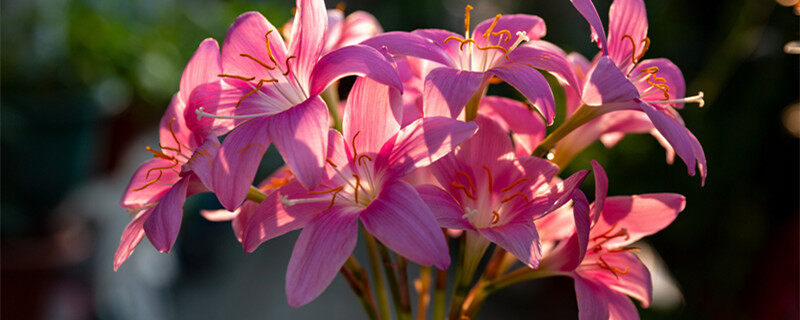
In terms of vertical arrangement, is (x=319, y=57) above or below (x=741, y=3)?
above

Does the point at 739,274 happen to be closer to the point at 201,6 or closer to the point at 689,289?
the point at 689,289

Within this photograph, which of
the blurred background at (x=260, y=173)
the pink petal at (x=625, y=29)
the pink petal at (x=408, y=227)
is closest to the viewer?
the pink petal at (x=408, y=227)

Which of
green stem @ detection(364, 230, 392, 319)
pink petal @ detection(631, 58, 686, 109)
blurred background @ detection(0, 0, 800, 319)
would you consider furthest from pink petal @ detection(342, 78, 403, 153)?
blurred background @ detection(0, 0, 800, 319)

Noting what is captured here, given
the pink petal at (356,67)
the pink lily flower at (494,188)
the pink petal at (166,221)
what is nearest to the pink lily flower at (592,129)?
the pink lily flower at (494,188)

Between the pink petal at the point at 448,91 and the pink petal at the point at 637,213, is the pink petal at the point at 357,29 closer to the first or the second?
the pink petal at the point at 448,91

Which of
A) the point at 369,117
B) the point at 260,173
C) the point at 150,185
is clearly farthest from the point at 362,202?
the point at 260,173

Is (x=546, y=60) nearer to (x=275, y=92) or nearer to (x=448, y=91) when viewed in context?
(x=448, y=91)

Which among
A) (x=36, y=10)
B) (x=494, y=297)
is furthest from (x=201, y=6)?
(x=494, y=297)
